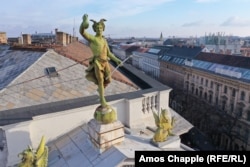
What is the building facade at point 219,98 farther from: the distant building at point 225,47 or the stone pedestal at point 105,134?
the stone pedestal at point 105,134

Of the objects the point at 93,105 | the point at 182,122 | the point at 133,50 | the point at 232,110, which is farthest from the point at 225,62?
the point at 133,50

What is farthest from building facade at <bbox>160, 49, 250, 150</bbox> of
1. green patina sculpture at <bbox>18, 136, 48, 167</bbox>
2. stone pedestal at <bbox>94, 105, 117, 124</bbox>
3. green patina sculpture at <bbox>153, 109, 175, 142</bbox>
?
green patina sculpture at <bbox>18, 136, 48, 167</bbox>

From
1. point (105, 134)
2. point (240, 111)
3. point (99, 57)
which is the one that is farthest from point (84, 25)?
point (240, 111)

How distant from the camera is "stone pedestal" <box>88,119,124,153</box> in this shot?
10320 mm

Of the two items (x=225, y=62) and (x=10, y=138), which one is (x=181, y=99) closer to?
(x=225, y=62)

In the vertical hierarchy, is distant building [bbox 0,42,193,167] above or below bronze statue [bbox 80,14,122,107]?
below

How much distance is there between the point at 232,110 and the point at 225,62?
1234 cm

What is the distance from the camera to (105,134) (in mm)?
10352

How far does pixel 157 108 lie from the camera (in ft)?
56.2

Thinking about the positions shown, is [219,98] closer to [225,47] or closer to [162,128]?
[162,128]

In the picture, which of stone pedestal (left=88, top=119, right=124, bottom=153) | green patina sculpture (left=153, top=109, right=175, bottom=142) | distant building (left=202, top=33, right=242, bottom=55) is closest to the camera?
stone pedestal (left=88, top=119, right=124, bottom=153)

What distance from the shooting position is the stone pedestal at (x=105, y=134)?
10.3 m

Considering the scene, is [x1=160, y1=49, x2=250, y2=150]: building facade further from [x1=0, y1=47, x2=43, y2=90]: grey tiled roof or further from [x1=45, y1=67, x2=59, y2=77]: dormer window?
[x1=0, y1=47, x2=43, y2=90]: grey tiled roof

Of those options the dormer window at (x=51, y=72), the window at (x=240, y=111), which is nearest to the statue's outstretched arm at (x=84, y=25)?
the dormer window at (x=51, y=72)
